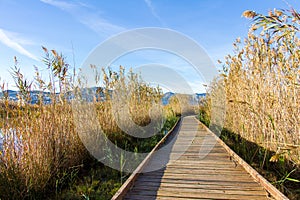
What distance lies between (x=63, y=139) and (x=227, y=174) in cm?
→ 243

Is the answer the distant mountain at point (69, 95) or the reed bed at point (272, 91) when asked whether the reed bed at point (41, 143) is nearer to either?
the distant mountain at point (69, 95)

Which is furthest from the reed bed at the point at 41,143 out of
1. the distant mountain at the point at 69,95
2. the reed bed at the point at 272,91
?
the reed bed at the point at 272,91

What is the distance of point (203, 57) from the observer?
221 inches

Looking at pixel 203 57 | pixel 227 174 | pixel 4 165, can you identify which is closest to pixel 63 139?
pixel 4 165

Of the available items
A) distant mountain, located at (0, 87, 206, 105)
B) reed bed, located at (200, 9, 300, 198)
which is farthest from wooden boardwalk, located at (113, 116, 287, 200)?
distant mountain, located at (0, 87, 206, 105)

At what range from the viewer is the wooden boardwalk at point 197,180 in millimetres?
2275

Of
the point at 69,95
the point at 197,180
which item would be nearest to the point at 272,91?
the point at 197,180

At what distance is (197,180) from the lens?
275 centimetres

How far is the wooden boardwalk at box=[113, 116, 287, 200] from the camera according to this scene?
2.28 meters

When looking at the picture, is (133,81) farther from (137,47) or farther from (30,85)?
(30,85)

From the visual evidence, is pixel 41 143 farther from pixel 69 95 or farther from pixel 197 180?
pixel 197 180

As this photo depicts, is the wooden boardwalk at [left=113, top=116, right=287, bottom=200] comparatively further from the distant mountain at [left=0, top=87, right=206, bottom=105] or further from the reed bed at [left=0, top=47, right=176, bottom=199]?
the distant mountain at [left=0, top=87, right=206, bottom=105]

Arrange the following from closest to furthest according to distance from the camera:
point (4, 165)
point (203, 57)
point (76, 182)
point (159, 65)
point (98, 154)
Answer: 1. point (4, 165)
2. point (76, 182)
3. point (98, 154)
4. point (203, 57)
5. point (159, 65)

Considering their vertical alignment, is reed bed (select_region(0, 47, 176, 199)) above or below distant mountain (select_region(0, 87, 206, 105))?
below
